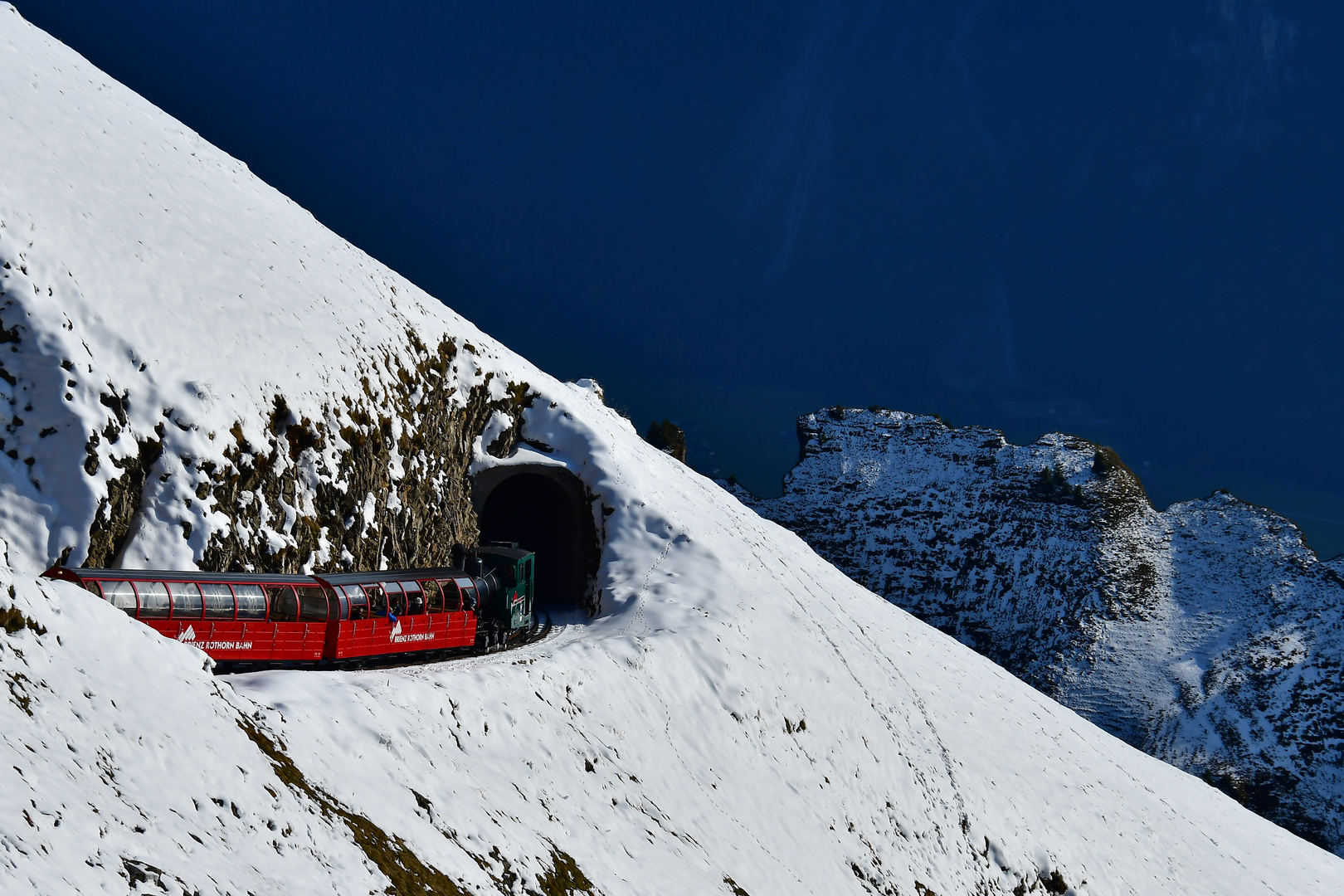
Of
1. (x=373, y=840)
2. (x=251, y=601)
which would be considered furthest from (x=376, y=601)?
(x=373, y=840)

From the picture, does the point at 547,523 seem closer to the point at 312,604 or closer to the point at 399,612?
the point at 399,612

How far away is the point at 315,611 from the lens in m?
19.4

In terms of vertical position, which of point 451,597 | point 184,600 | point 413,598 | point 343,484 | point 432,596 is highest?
point 343,484

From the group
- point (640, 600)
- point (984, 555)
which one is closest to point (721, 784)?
point (640, 600)

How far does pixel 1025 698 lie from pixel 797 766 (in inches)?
723

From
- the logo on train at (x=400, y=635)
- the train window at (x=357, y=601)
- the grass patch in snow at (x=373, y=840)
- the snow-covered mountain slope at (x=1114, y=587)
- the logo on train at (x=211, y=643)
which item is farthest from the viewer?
the snow-covered mountain slope at (x=1114, y=587)

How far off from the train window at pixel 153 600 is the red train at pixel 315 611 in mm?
14

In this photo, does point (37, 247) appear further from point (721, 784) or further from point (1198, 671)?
point (1198, 671)

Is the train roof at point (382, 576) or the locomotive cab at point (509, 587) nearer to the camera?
the train roof at point (382, 576)

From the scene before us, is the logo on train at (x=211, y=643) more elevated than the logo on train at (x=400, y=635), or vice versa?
the logo on train at (x=400, y=635)

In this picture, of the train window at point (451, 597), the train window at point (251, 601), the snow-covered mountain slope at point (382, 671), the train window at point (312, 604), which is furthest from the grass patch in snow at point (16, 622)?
the train window at point (451, 597)

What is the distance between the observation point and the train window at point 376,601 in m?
20.8

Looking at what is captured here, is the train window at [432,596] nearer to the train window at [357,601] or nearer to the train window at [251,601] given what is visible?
the train window at [357,601]

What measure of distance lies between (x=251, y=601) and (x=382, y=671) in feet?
9.65
